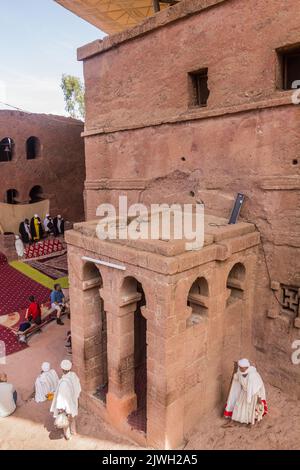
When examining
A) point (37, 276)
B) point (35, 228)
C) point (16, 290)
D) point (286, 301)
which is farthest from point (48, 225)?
point (286, 301)

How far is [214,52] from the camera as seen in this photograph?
6.88m

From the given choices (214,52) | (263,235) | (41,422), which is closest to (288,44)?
(214,52)

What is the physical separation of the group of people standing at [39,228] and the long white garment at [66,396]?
10.4 metres

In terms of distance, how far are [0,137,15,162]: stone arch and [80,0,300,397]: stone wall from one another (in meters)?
9.00

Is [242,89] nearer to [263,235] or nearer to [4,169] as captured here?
[263,235]

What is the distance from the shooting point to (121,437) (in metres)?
5.96

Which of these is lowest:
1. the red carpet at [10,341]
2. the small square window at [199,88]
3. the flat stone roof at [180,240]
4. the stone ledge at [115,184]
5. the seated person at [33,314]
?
the red carpet at [10,341]

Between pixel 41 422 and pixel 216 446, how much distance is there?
305 centimetres

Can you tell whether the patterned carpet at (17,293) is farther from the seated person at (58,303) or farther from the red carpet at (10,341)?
the seated person at (58,303)

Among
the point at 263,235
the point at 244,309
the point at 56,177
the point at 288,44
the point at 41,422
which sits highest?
the point at 288,44

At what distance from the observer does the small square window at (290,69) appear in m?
6.27

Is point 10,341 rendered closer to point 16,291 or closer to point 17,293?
point 17,293

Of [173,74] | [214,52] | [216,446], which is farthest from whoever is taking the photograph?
[173,74]

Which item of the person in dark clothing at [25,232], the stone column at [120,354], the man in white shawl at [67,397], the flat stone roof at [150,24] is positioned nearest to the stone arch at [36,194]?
the person in dark clothing at [25,232]
